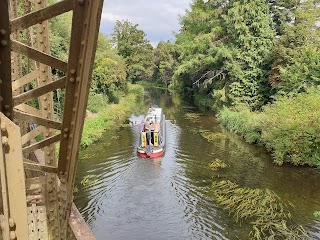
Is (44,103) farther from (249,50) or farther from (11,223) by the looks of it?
(249,50)

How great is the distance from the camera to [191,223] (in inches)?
398

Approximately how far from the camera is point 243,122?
21.0m

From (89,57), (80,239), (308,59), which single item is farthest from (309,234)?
(308,59)

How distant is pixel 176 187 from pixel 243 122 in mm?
9886

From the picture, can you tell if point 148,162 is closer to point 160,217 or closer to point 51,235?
point 160,217

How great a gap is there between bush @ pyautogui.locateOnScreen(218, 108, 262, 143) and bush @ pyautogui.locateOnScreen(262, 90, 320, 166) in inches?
85.5

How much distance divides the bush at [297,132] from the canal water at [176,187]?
0.60 meters

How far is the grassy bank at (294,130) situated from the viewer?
1437 centimetres

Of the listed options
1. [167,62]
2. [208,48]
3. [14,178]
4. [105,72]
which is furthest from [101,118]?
[167,62]

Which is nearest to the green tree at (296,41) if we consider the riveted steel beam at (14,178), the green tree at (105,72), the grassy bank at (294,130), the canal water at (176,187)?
the grassy bank at (294,130)

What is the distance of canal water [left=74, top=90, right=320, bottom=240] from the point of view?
32.4ft

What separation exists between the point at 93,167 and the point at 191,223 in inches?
232

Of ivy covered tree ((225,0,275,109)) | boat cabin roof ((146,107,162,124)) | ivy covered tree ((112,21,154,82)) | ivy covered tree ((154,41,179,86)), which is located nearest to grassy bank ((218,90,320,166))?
boat cabin roof ((146,107,162,124))

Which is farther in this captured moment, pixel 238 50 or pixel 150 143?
pixel 238 50
